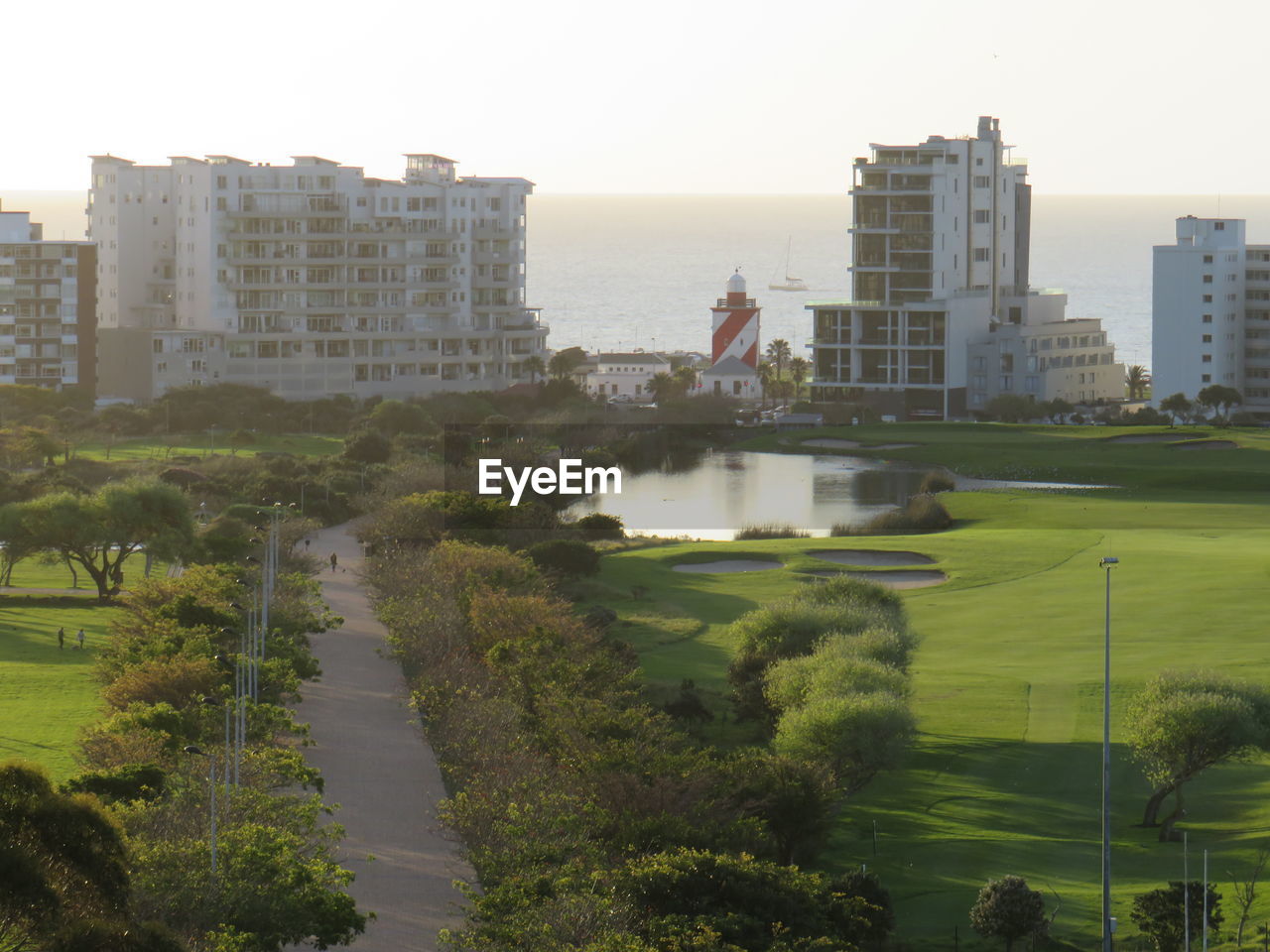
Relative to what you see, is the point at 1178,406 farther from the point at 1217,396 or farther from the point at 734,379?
the point at 734,379

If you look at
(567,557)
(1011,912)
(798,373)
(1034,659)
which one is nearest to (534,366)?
(798,373)

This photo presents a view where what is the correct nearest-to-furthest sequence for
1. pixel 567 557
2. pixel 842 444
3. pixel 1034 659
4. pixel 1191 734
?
pixel 1191 734 → pixel 1034 659 → pixel 567 557 → pixel 842 444

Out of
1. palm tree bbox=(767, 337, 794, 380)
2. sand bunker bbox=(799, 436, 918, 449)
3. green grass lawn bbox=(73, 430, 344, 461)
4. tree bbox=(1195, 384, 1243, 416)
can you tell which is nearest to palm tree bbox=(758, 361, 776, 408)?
palm tree bbox=(767, 337, 794, 380)

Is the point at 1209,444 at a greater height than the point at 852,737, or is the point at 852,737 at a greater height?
the point at 1209,444

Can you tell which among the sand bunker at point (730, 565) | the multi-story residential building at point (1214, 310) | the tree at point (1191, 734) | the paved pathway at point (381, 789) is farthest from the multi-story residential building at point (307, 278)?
the tree at point (1191, 734)

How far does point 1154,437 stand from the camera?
348ft

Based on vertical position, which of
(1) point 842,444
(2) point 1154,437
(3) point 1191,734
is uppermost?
(2) point 1154,437

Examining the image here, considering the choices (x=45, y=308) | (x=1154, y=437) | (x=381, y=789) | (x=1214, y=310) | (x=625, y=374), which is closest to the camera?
(x=381, y=789)

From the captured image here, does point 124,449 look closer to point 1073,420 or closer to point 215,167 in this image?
point 215,167

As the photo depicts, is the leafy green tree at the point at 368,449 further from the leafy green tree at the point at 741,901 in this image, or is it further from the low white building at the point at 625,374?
the leafy green tree at the point at 741,901

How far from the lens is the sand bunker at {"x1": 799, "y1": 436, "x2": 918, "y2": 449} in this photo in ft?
371

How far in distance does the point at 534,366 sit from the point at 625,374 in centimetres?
1108

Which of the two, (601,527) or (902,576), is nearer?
(902,576)

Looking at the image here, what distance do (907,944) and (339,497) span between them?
60.0 m
